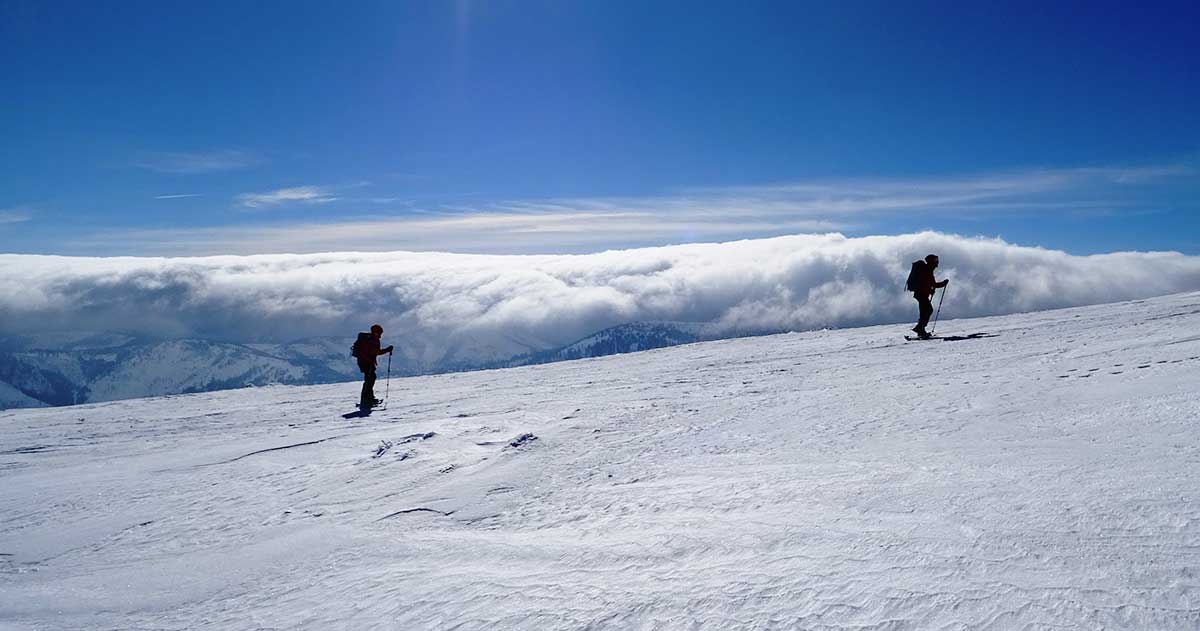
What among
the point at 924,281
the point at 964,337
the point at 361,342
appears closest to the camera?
the point at 361,342

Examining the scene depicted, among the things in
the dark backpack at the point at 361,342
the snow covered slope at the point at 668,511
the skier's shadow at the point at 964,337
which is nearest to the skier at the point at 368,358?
the dark backpack at the point at 361,342

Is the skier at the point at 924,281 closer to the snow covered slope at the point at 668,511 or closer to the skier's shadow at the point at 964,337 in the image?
the skier's shadow at the point at 964,337

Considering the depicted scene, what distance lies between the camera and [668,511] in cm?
531

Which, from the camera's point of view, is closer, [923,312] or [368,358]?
[368,358]

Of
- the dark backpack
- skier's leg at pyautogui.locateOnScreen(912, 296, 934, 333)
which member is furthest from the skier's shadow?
the dark backpack

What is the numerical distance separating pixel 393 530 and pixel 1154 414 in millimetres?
7304

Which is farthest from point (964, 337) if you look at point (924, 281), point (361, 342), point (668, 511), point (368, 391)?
point (361, 342)

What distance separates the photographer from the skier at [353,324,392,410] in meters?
13.4

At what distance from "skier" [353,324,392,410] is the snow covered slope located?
6.49 feet

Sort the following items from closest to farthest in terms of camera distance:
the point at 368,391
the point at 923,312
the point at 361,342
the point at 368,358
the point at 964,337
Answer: the point at 368,391 → the point at 368,358 → the point at 361,342 → the point at 964,337 → the point at 923,312

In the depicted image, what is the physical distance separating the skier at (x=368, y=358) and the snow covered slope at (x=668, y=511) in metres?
1.98

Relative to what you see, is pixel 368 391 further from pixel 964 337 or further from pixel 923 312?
pixel 964 337

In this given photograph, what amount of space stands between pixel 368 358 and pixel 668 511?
10.3 m

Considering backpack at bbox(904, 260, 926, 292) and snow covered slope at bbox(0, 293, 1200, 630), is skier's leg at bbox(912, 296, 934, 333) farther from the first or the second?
snow covered slope at bbox(0, 293, 1200, 630)
